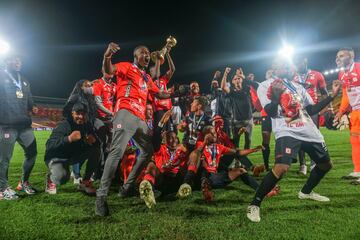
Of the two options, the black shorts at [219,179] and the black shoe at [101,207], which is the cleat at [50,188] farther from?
the black shorts at [219,179]

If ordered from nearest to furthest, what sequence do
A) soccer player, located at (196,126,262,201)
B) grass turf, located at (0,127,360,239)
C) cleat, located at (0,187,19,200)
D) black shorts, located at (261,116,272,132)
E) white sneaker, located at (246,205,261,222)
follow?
grass turf, located at (0,127,360,239), white sneaker, located at (246,205,261,222), cleat, located at (0,187,19,200), soccer player, located at (196,126,262,201), black shorts, located at (261,116,272,132)

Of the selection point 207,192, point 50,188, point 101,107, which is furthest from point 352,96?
point 50,188

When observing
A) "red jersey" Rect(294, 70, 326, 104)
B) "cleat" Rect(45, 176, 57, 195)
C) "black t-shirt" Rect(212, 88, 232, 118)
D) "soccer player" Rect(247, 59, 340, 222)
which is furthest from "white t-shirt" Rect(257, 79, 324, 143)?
"black t-shirt" Rect(212, 88, 232, 118)

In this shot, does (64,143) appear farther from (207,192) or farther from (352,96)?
(352,96)

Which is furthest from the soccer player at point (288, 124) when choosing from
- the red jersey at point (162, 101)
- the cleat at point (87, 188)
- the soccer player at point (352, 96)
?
the red jersey at point (162, 101)

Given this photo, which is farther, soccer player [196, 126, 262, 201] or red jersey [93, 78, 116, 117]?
red jersey [93, 78, 116, 117]

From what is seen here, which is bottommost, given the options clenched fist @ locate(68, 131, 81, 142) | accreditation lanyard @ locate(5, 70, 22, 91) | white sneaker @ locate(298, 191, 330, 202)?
white sneaker @ locate(298, 191, 330, 202)

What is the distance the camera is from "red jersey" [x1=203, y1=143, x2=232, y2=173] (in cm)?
525

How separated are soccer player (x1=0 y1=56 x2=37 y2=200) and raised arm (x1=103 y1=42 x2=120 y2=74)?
226cm

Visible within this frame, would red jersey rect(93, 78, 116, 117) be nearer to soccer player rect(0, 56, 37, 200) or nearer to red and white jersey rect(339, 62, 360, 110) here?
soccer player rect(0, 56, 37, 200)

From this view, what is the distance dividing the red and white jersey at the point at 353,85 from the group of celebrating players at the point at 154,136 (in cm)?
2

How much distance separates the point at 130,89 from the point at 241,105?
178 inches

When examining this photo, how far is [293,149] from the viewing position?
3865 mm

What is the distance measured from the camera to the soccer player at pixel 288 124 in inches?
149
